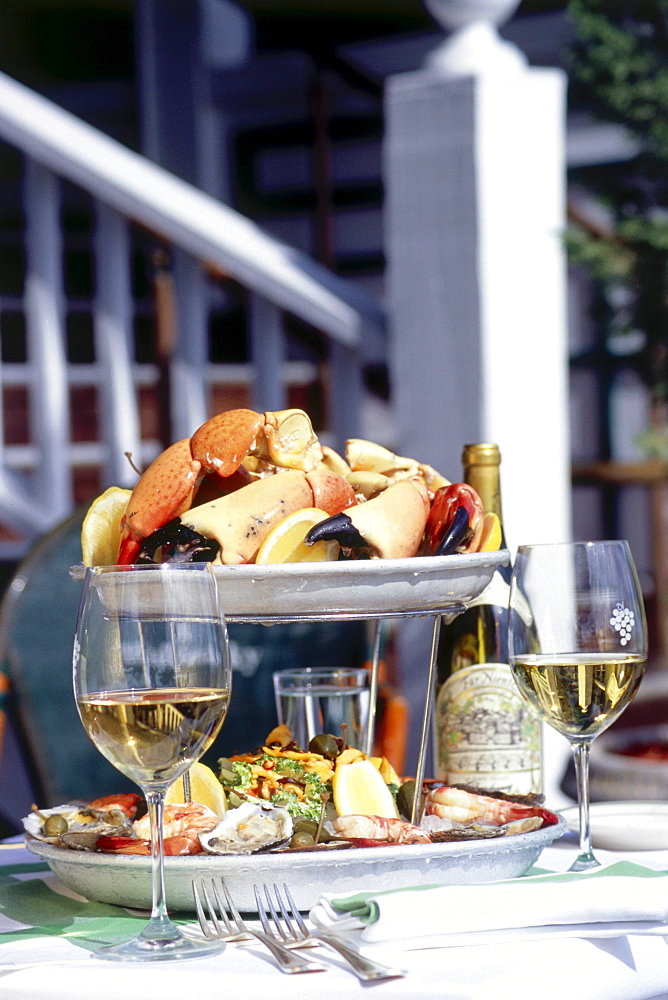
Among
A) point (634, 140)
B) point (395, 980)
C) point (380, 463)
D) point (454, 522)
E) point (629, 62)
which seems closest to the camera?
point (395, 980)

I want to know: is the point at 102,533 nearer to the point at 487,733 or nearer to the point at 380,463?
the point at 380,463

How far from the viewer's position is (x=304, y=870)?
811 mm

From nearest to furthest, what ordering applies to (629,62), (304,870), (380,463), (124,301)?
(304,870)
(380,463)
(124,301)
(629,62)

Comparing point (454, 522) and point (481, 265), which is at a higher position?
point (481, 265)

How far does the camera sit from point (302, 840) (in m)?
0.84

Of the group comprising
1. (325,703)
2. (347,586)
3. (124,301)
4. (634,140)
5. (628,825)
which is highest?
(634,140)

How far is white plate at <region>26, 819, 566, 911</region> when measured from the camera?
0.80 metres

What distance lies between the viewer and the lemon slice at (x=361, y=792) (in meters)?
0.89

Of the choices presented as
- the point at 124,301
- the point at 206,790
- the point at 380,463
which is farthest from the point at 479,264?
the point at 206,790

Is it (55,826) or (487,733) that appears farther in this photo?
(487,733)

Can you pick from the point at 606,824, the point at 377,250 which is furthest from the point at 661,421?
the point at 606,824

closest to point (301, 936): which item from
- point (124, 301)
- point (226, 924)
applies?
point (226, 924)

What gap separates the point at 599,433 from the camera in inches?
246

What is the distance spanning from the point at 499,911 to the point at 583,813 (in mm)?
191
